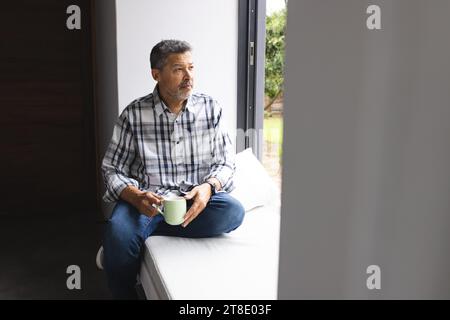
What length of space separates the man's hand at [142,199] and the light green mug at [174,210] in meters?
0.04

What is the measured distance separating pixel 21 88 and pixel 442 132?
3130 mm

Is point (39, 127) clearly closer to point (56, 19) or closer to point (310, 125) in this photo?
point (56, 19)

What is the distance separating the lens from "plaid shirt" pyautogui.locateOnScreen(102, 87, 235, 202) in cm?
213

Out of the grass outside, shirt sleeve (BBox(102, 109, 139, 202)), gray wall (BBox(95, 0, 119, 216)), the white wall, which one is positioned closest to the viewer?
shirt sleeve (BBox(102, 109, 139, 202))

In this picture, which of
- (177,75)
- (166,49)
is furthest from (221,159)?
(166,49)

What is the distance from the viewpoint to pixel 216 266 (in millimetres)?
1794

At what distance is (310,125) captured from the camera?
0.68m

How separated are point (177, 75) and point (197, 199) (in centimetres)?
51

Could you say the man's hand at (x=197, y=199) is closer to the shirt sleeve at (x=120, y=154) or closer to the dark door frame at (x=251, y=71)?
the shirt sleeve at (x=120, y=154)

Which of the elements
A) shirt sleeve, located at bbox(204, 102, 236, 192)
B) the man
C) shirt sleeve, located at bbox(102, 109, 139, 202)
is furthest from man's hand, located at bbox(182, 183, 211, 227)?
shirt sleeve, located at bbox(102, 109, 139, 202)

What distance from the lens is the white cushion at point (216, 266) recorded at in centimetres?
161

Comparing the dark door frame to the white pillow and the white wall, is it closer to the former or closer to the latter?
the white wall

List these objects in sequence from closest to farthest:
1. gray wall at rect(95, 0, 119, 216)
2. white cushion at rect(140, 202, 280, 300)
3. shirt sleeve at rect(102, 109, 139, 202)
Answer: white cushion at rect(140, 202, 280, 300) → shirt sleeve at rect(102, 109, 139, 202) → gray wall at rect(95, 0, 119, 216)

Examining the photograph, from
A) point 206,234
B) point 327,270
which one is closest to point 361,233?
point 327,270
